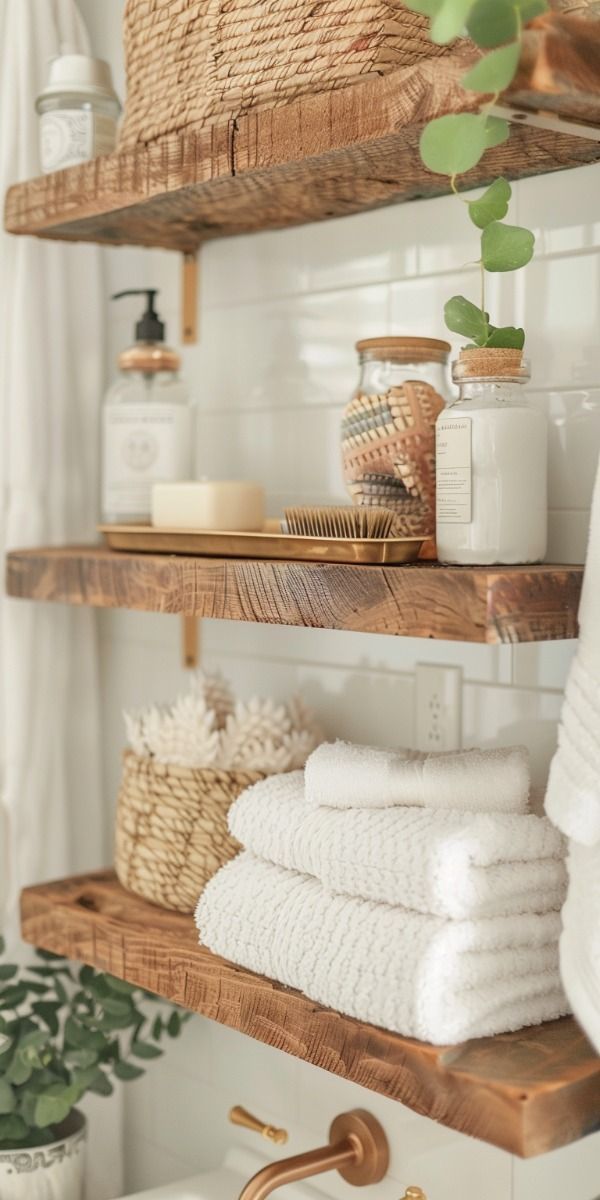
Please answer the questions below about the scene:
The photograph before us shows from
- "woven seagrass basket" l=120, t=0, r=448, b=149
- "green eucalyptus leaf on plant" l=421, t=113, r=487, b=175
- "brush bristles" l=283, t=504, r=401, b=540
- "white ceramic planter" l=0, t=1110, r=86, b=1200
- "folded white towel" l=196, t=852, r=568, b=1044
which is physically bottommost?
"white ceramic planter" l=0, t=1110, r=86, b=1200

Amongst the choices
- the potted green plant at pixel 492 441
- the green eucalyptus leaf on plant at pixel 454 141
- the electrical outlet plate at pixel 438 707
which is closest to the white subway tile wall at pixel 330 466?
the electrical outlet plate at pixel 438 707

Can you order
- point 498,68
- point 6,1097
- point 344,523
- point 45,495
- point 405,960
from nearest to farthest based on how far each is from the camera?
point 498,68 → point 405,960 → point 344,523 → point 6,1097 → point 45,495

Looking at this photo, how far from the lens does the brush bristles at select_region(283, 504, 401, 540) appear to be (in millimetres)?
927

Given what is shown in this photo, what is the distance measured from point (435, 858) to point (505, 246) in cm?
41

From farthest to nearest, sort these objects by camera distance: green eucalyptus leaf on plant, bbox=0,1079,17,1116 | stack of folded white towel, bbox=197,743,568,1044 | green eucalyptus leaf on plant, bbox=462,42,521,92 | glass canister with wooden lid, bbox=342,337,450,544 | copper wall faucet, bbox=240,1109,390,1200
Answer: green eucalyptus leaf on plant, bbox=0,1079,17,1116 → copper wall faucet, bbox=240,1109,390,1200 → glass canister with wooden lid, bbox=342,337,450,544 → stack of folded white towel, bbox=197,743,568,1044 → green eucalyptus leaf on plant, bbox=462,42,521,92

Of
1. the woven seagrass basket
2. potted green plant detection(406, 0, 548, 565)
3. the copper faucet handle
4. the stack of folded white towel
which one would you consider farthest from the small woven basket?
the woven seagrass basket

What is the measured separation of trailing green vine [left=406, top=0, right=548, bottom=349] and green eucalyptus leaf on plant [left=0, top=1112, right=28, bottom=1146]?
2.81 ft

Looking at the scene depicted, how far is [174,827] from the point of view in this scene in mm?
1145

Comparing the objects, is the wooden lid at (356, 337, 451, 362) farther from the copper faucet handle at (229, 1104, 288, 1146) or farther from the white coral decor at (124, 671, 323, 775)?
the copper faucet handle at (229, 1104, 288, 1146)

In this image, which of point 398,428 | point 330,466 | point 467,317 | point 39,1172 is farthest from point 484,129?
point 39,1172

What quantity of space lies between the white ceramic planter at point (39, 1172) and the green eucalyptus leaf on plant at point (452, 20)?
1.04 metres

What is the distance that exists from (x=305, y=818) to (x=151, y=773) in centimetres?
26

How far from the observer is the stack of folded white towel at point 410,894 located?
84cm

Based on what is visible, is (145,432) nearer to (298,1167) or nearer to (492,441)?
(492,441)
